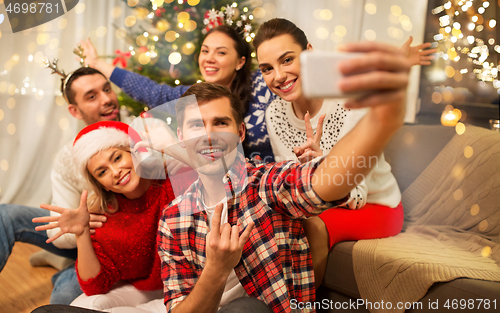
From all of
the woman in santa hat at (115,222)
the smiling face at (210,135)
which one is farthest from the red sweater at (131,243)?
the smiling face at (210,135)

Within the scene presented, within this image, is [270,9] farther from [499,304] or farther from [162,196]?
[499,304]

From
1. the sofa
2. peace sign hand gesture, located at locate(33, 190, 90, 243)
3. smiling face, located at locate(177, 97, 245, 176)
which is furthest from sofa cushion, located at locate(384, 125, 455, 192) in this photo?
peace sign hand gesture, located at locate(33, 190, 90, 243)

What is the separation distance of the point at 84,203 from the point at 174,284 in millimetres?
354

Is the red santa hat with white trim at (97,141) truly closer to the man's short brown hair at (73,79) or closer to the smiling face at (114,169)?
the smiling face at (114,169)

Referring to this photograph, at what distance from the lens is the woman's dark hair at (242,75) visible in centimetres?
98

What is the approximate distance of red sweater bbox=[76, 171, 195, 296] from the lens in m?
0.92

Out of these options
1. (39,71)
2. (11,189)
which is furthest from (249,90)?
(11,189)

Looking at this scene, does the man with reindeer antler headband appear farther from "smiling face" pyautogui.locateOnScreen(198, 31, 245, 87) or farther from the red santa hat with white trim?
"smiling face" pyautogui.locateOnScreen(198, 31, 245, 87)

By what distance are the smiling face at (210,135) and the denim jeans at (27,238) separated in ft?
2.58

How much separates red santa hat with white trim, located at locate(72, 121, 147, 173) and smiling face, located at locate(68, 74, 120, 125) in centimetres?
25

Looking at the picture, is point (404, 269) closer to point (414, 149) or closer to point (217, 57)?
point (414, 149)

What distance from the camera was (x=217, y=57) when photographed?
0.95 meters

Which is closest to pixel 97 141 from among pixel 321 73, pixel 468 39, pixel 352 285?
pixel 321 73

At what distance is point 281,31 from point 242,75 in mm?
256
